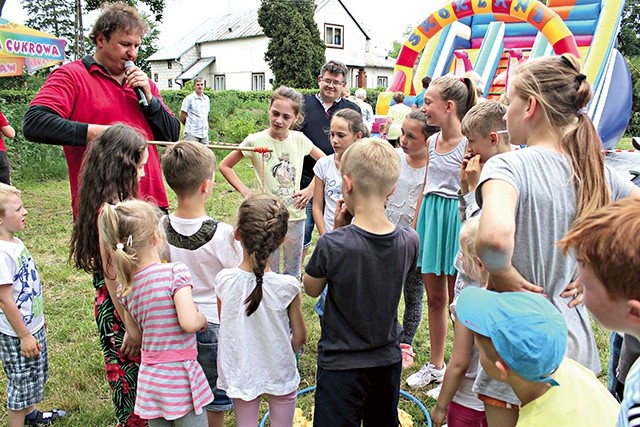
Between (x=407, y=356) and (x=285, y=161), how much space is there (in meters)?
1.59

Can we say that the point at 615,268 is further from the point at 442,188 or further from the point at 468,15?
the point at 468,15

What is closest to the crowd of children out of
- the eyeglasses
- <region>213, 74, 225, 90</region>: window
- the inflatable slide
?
the eyeglasses

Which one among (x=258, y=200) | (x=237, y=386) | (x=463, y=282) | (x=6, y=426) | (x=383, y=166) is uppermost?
(x=383, y=166)

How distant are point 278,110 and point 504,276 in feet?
7.63

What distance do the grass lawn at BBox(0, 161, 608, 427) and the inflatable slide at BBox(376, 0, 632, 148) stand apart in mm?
5884

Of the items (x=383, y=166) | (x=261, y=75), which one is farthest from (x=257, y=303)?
(x=261, y=75)

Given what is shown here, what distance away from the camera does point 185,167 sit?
2.24 meters

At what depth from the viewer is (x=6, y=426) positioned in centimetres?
270

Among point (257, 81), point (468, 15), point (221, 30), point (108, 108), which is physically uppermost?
point (221, 30)

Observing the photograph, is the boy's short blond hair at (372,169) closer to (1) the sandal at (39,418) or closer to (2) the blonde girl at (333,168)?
(2) the blonde girl at (333,168)

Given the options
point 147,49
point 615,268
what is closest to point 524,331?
point 615,268

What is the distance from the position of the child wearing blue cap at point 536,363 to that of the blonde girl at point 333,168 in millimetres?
1933

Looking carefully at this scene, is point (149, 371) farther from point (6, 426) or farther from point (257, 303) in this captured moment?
point (6, 426)

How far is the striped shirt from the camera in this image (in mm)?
1959
